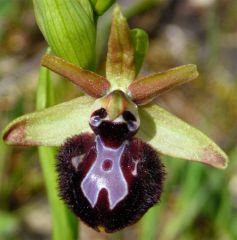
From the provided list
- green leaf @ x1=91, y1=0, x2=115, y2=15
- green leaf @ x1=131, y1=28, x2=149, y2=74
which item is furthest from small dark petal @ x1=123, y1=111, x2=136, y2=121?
green leaf @ x1=91, y1=0, x2=115, y2=15

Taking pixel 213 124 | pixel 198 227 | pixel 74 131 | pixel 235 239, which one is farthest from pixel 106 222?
pixel 213 124

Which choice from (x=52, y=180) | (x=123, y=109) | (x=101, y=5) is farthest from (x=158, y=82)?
(x=52, y=180)

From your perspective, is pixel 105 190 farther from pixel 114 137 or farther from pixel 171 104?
pixel 171 104

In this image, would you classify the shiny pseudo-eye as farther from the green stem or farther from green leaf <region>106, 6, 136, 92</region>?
the green stem

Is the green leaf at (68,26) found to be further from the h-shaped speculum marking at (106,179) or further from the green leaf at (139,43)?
the h-shaped speculum marking at (106,179)

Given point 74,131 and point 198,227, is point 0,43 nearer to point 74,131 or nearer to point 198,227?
point 198,227

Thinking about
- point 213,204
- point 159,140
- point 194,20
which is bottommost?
point 194,20

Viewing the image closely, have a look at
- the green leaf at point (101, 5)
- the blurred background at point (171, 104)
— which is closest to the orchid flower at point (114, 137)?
the green leaf at point (101, 5)

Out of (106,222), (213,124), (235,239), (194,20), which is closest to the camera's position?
(106,222)
